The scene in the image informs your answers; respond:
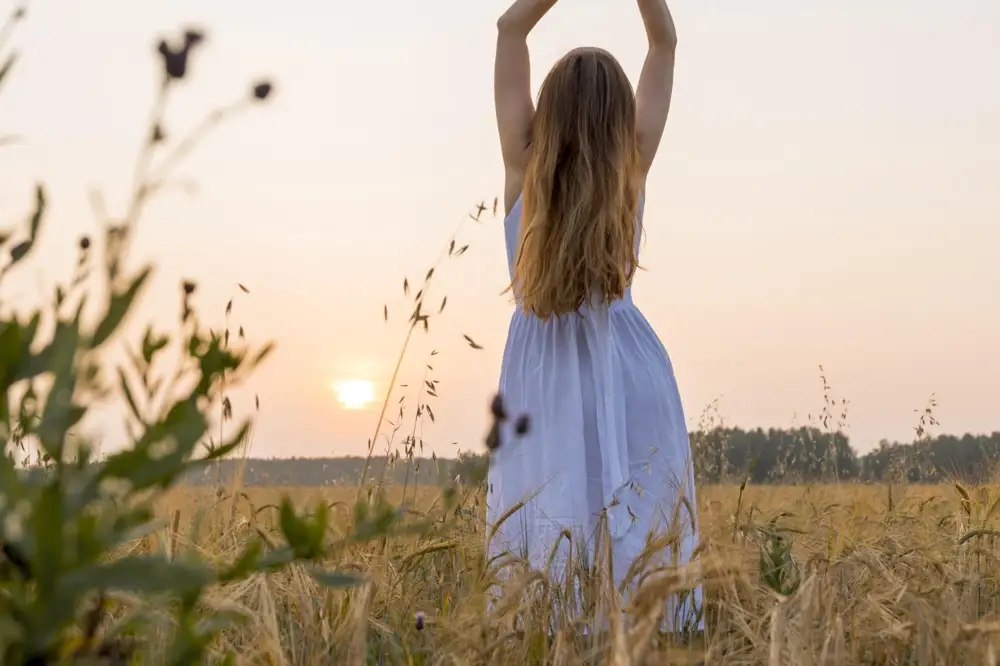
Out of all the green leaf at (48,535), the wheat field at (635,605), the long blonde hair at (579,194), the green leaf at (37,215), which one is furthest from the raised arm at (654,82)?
the green leaf at (48,535)

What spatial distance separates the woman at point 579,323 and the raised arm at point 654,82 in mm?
69

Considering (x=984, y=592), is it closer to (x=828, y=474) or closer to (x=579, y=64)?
(x=579, y=64)

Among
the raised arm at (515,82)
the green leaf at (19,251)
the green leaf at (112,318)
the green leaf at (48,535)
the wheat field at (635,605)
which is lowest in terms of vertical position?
the wheat field at (635,605)

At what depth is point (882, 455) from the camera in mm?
6457

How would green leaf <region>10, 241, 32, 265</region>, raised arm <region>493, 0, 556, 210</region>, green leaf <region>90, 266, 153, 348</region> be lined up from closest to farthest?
green leaf <region>90, 266, 153, 348</region> → green leaf <region>10, 241, 32, 265</region> → raised arm <region>493, 0, 556, 210</region>

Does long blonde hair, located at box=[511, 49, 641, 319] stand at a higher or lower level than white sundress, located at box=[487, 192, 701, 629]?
higher

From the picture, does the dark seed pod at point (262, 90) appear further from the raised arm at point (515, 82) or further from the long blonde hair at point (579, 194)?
the raised arm at point (515, 82)

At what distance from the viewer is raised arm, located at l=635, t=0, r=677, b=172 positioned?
3.30m

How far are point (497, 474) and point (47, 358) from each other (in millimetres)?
2398

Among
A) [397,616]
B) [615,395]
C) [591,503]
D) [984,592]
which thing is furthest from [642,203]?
[397,616]

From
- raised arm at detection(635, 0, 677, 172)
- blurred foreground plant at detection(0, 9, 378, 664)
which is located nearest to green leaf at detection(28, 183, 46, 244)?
blurred foreground plant at detection(0, 9, 378, 664)

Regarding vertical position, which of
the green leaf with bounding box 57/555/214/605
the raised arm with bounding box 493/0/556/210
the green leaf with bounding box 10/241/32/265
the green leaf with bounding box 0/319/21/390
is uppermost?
the raised arm with bounding box 493/0/556/210

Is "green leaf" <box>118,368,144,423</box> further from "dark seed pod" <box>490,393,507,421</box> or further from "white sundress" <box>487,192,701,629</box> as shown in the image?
"white sundress" <box>487,192,701,629</box>

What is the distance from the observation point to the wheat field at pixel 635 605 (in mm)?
1360
